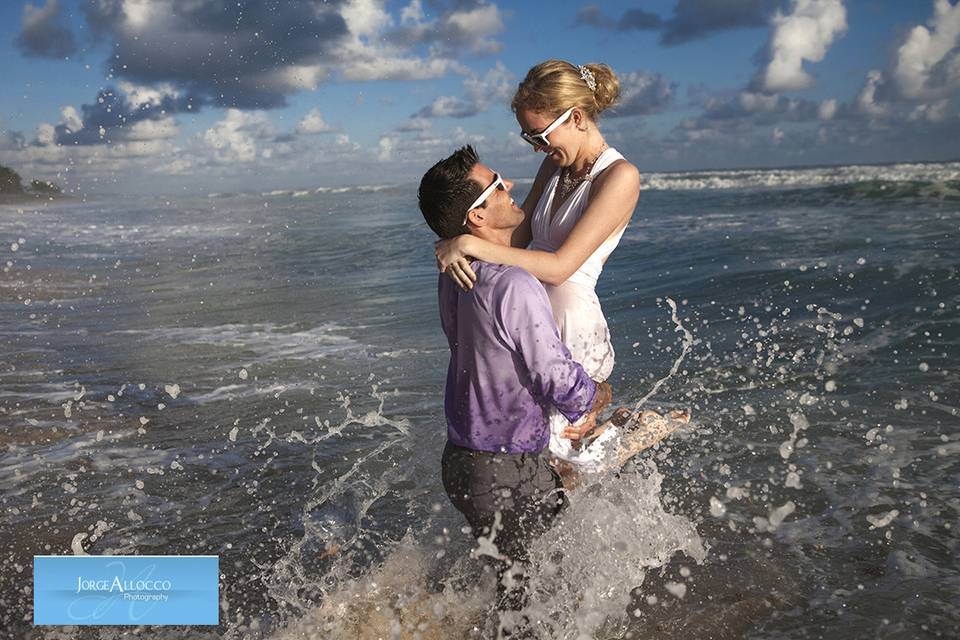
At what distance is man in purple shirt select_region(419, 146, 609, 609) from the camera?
3131mm

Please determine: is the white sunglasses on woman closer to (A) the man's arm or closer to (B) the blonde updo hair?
(B) the blonde updo hair

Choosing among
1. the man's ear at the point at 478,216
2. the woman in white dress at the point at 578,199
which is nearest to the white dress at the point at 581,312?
the woman in white dress at the point at 578,199

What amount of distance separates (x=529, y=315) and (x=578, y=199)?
867 mm

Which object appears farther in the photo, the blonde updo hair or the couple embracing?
the blonde updo hair

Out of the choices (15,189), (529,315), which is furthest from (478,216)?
(15,189)

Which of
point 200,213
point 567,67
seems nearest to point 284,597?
point 567,67

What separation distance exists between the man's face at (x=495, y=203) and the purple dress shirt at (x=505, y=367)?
207mm

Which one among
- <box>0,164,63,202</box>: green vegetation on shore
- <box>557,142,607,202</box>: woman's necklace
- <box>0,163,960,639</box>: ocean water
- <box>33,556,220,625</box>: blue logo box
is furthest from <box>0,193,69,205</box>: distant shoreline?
<box>557,142,607,202</box>: woman's necklace

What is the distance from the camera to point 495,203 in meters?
3.27

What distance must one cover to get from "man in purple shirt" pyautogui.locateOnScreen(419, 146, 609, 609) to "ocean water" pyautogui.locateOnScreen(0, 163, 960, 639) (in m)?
0.33

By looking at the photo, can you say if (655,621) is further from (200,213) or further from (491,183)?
(200,213)

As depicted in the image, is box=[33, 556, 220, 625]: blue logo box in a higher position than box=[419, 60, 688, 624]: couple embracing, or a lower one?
lower

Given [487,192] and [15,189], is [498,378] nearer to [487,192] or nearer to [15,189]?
[487,192]

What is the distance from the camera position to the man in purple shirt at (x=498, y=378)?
3131 millimetres
